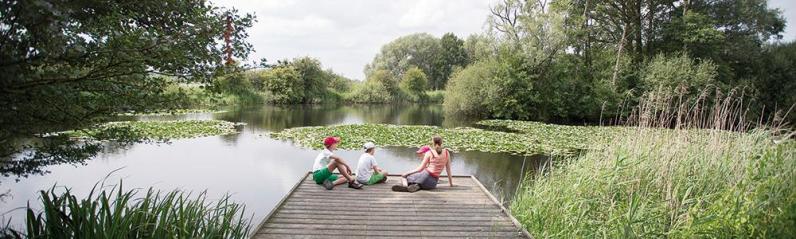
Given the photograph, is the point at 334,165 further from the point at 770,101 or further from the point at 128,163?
the point at 770,101

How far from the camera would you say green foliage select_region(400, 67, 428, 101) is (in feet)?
173

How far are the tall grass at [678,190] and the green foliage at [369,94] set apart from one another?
42.9 metres

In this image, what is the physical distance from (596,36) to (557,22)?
5825mm

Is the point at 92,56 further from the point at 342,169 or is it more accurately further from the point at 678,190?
the point at 678,190

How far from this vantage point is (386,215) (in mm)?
5688

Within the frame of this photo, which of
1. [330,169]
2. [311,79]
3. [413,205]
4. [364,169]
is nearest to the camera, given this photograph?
[413,205]

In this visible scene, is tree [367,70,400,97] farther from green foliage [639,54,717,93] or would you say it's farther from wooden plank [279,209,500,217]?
wooden plank [279,209,500,217]

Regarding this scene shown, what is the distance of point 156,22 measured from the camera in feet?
12.6

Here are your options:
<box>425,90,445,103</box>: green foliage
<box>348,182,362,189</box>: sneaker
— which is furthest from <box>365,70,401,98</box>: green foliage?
<box>348,182,362,189</box>: sneaker

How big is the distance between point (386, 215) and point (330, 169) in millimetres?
1919

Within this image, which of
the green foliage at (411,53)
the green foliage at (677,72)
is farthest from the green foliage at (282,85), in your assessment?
the green foliage at (677,72)

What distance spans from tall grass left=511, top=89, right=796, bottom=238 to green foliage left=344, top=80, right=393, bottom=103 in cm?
4290

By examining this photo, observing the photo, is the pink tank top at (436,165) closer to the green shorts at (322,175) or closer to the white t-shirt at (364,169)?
the white t-shirt at (364,169)

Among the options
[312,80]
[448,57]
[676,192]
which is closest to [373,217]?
[676,192]
